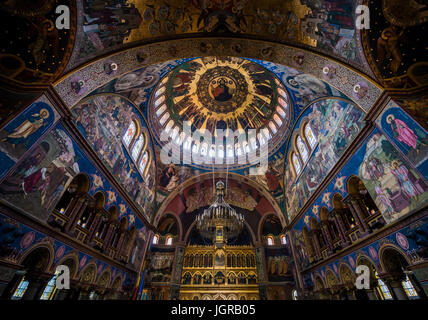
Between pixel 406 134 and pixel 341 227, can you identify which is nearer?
pixel 406 134

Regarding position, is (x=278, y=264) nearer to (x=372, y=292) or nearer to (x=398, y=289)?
(x=372, y=292)

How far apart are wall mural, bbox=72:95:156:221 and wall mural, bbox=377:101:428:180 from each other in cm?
1357

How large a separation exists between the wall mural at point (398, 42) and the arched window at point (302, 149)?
8.03 m

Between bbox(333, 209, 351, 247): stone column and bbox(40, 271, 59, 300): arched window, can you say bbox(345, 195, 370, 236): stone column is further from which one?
bbox(40, 271, 59, 300): arched window

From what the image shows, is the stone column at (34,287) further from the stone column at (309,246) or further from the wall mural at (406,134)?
the stone column at (309,246)

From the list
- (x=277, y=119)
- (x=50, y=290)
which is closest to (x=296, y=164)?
(x=277, y=119)

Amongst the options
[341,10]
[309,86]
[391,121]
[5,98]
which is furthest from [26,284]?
[309,86]

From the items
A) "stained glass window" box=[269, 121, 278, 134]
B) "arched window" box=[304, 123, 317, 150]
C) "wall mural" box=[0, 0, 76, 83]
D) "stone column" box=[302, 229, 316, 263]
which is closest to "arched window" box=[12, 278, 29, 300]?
"wall mural" box=[0, 0, 76, 83]

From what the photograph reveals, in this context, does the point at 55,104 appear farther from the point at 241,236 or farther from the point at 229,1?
the point at 241,236

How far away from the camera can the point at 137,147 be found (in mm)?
16312

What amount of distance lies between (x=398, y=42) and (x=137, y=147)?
16250 mm

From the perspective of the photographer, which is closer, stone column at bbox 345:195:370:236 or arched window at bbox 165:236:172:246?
stone column at bbox 345:195:370:236

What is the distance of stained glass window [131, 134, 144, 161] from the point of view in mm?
15697

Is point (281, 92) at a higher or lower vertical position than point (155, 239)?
Answer: higher
